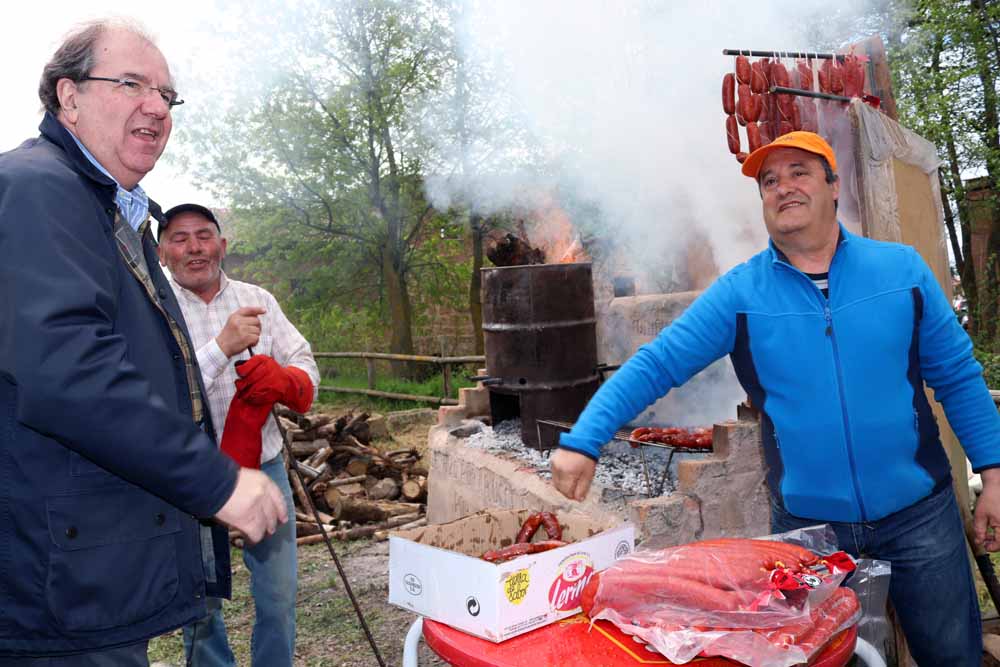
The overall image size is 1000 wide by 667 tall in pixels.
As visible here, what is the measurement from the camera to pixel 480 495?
18.8ft

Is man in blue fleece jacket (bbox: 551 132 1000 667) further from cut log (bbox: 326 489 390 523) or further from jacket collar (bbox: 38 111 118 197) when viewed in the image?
cut log (bbox: 326 489 390 523)

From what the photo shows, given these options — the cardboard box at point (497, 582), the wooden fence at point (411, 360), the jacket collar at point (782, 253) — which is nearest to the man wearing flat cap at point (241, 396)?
the cardboard box at point (497, 582)

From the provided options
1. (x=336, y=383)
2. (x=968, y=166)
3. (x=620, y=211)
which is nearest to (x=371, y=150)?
(x=336, y=383)

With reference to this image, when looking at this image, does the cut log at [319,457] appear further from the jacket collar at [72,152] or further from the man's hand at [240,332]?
the jacket collar at [72,152]

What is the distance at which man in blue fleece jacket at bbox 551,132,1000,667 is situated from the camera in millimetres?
2186

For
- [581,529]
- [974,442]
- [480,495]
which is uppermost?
[974,442]

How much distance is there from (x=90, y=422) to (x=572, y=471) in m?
1.16

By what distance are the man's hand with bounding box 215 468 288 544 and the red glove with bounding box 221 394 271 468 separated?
4.72ft

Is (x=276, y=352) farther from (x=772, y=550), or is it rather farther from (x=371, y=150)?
(x=371, y=150)

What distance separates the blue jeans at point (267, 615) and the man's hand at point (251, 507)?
1.65 meters

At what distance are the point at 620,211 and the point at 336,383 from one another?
9.87m

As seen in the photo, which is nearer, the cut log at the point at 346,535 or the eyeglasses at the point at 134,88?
the eyeglasses at the point at 134,88

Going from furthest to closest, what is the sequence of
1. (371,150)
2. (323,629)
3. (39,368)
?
(371,150)
(323,629)
(39,368)

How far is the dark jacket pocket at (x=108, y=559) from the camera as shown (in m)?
1.54
